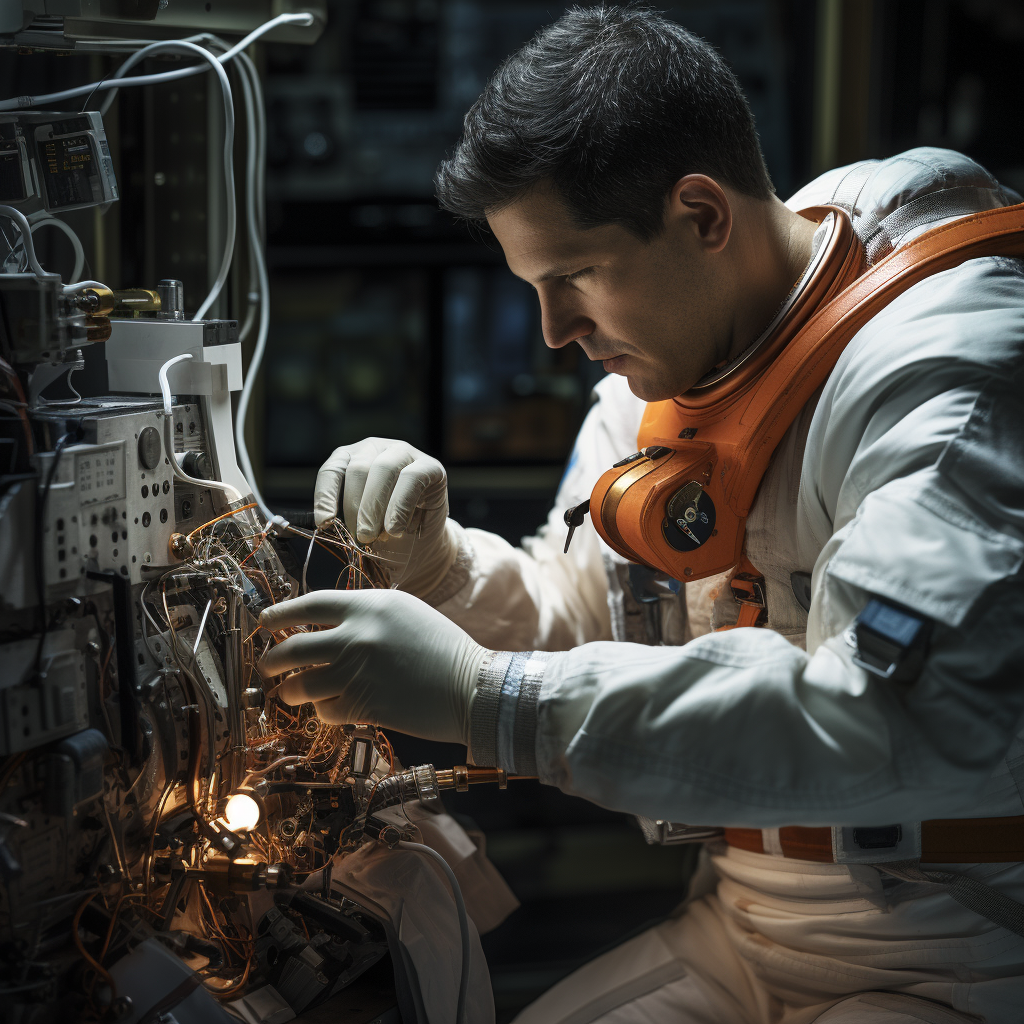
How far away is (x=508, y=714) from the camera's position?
1059mm

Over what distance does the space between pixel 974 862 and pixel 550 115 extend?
3.70ft

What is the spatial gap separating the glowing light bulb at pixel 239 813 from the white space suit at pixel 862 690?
0.31m

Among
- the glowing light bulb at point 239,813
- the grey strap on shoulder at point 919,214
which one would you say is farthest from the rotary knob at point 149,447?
the grey strap on shoulder at point 919,214

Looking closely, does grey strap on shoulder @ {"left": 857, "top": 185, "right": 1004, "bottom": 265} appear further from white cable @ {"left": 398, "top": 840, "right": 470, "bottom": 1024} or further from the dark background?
the dark background

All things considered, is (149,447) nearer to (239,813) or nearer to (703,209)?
(239,813)

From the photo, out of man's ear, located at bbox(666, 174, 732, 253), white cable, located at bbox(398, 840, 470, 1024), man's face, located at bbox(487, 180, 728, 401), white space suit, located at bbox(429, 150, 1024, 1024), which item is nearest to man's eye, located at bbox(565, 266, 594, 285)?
man's face, located at bbox(487, 180, 728, 401)

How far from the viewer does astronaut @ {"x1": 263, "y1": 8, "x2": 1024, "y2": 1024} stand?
96 centimetres

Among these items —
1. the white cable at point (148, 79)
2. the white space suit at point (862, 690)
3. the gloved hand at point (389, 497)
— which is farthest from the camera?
the gloved hand at point (389, 497)

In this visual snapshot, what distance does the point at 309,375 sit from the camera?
3105 millimetres

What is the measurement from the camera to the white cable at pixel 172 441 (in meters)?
1.16

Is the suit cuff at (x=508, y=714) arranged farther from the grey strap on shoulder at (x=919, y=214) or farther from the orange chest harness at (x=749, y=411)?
the grey strap on shoulder at (x=919, y=214)

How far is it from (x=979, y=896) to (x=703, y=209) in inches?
39.0

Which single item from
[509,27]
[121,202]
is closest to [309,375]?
[509,27]

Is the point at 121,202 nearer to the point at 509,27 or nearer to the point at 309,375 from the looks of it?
the point at 309,375
